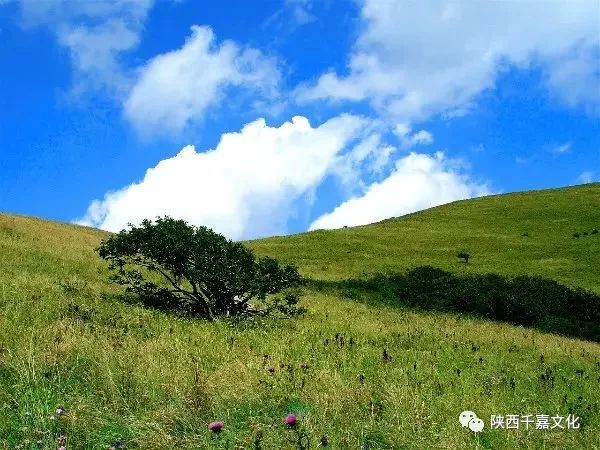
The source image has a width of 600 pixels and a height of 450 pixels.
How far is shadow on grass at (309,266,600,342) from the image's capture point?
3272 cm

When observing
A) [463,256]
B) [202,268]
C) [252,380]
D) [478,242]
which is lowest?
[252,380]

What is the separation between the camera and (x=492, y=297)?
3566 centimetres

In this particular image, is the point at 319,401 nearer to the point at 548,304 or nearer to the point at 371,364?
the point at 371,364

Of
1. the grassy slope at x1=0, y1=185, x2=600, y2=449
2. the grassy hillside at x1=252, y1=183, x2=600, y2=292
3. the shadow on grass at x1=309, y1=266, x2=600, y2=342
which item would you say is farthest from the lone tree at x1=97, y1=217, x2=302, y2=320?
the grassy hillside at x1=252, y1=183, x2=600, y2=292

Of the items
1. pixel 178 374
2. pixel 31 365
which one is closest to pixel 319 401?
pixel 178 374

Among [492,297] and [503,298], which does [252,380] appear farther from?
[492,297]

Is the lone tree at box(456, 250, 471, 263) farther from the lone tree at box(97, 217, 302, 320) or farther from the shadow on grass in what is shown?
the lone tree at box(97, 217, 302, 320)

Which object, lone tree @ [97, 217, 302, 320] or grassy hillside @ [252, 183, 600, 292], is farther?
grassy hillside @ [252, 183, 600, 292]

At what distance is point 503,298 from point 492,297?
70 cm
